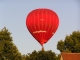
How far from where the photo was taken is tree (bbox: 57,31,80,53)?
80125 mm

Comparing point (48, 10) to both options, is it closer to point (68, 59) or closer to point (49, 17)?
point (49, 17)

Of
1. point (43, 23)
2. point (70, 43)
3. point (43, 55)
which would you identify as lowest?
point (43, 55)

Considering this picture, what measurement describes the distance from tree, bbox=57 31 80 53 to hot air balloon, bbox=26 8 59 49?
48.2 feet

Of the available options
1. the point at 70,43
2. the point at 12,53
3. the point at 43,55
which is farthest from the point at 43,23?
the point at 70,43

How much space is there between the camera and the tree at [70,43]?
80.1 meters

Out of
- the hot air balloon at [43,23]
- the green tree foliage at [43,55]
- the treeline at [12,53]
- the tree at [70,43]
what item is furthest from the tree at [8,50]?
the tree at [70,43]

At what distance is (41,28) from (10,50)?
13.9 metres

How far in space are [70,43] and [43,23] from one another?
16981 mm

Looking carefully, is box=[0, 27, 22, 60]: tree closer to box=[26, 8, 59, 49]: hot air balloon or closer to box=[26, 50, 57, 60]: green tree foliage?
box=[26, 50, 57, 60]: green tree foliage

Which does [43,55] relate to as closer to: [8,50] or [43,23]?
[8,50]

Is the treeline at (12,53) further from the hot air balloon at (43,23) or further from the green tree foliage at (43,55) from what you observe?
the hot air balloon at (43,23)

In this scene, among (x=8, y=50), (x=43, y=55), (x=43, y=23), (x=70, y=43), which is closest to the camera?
(x=8, y=50)

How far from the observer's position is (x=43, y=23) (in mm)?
66000

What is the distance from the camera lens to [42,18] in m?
66.2
